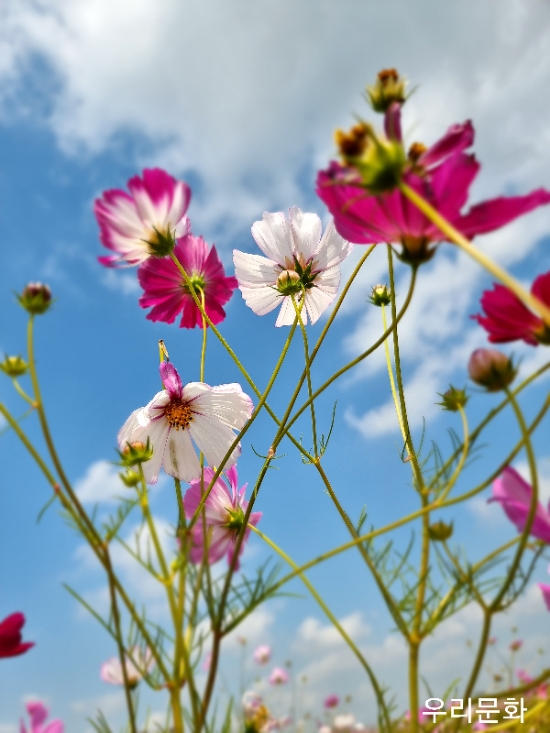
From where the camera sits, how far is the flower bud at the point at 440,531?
0.45m

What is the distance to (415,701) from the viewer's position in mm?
359

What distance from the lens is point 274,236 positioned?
883 mm

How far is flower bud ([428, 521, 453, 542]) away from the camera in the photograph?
0.45 meters

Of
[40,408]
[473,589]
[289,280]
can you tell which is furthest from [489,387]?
[289,280]

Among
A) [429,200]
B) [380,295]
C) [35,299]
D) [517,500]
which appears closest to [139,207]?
[35,299]

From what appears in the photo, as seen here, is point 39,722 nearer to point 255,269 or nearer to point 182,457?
point 182,457

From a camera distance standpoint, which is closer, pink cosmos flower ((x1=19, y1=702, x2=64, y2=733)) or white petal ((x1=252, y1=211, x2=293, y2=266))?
pink cosmos flower ((x1=19, y1=702, x2=64, y2=733))

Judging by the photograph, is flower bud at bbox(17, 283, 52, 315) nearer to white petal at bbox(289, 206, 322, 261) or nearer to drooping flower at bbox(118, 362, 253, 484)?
drooping flower at bbox(118, 362, 253, 484)

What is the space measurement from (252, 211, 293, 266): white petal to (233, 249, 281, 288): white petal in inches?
0.7

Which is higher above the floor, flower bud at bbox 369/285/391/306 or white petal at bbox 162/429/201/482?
flower bud at bbox 369/285/391/306

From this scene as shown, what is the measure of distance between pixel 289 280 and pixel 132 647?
54 cm

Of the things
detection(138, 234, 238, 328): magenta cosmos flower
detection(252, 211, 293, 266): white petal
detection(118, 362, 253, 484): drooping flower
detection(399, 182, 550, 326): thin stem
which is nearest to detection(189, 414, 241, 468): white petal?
detection(118, 362, 253, 484): drooping flower

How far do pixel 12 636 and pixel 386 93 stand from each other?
0.43 metres

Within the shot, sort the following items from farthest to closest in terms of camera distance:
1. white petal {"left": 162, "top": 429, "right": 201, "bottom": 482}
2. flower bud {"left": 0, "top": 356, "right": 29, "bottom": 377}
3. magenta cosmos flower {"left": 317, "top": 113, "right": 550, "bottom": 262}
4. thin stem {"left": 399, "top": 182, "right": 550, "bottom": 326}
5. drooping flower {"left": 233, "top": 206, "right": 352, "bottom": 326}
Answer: drooping flower {"left": 233, "top": 206, "right": 352, "bottom": 326}
white petal {"left": 162, "top": 429, "right": 201, "bottom": 482}
flower bud {"left": 0, "top": 356, "right": 29, "bottom": 377}
magenta cosmos flower {"left": 317, "top": 113, "right": 550, "bottom": 262}
thin stem {"left": 399, "top": 182, "right": 550, "bottom": 326}
